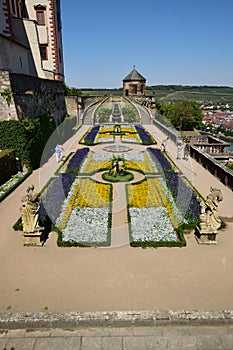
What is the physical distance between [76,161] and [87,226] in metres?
8.99

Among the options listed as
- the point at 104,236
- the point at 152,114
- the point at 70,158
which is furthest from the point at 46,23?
the point at 104,236

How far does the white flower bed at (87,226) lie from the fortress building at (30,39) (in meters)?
16.5

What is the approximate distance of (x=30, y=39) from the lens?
2898 centimetres

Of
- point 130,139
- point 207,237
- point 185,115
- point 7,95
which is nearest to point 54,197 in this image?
point 207,237

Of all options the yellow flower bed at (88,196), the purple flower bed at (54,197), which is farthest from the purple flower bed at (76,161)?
the yellow flower bed at (88,196)

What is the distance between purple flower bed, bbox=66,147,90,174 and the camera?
54.8ft

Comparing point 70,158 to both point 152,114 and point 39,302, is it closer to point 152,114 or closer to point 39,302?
point 39,302

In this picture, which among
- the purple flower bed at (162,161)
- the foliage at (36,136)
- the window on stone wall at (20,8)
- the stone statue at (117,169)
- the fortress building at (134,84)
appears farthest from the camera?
the fortress building at (134,84)

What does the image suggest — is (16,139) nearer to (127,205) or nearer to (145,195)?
(127,205)

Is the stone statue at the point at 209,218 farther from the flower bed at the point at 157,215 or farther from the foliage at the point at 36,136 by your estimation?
the foliage at the point at 36,136

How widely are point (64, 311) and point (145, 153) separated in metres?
16.2

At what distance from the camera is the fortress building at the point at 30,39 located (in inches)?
893

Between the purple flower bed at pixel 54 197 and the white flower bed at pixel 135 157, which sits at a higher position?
the white flower bed at pixel 135 157

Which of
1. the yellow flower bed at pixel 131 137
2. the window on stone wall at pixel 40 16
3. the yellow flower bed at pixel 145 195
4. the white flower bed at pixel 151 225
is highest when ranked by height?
the window on stone wall at pixel 40 16
